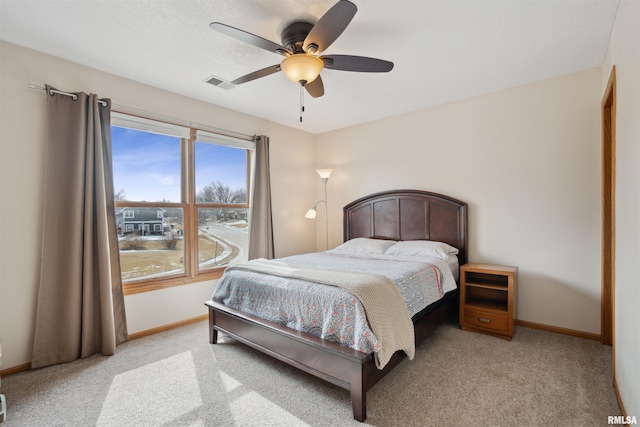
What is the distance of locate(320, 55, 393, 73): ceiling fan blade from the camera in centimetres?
205

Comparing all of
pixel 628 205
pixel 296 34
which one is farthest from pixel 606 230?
pixel 296 34

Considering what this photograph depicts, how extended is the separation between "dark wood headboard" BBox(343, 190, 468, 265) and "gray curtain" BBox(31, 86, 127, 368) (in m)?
2.97

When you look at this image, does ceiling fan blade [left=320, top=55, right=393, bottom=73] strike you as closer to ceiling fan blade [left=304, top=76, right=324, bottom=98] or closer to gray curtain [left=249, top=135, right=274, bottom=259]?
ceiling fan blade [left=304, top=76, right=324, bottom=98]

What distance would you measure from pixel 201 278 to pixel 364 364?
96.4 inches

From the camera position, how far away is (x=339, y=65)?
214 cm

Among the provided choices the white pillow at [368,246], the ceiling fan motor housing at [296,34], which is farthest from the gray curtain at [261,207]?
the ceiling fan motor housing at [296,34]

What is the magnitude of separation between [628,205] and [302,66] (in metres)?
2.05

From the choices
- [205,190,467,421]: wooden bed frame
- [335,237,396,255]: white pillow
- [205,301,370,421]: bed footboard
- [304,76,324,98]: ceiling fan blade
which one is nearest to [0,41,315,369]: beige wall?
[205,301,370,421]: bed footboard

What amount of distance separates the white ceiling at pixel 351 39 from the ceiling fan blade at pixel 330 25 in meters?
0.26

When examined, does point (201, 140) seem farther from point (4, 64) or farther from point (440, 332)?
point (440, 332)

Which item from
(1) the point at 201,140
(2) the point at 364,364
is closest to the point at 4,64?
(1) the point at 201,140

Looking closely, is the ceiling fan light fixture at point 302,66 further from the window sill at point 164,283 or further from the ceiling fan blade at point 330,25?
the window sill at point 164,283

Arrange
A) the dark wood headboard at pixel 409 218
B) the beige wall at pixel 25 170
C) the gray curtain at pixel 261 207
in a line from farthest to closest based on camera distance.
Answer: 1. the gray curtain at pixel 261 207
2. the dark wood headboard at pixel 409 218
3. the beige wall at pixel 25 170

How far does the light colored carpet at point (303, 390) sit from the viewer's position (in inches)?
71.3
